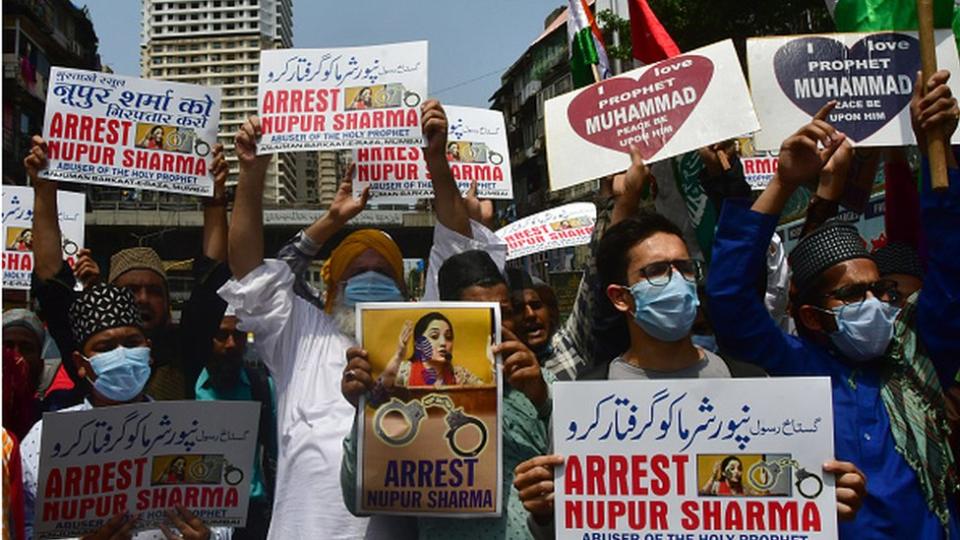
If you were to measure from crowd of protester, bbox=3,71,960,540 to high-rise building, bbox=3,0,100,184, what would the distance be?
3887 cm

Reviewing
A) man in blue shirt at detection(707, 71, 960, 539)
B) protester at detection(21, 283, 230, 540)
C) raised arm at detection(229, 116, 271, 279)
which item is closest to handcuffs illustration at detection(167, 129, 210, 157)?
raised arm at detection(229, 116, 271, 279)

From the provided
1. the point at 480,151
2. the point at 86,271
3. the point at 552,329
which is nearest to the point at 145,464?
the point at 552,329

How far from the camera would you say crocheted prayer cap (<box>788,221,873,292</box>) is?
313 centimetres

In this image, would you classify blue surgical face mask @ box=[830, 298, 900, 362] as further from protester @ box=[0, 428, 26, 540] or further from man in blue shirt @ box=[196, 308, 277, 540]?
protester @ box=[0, 428, 26, 540]

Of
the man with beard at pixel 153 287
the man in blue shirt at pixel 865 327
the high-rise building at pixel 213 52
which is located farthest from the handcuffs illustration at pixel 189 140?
the high-rise building at pixel 213 52

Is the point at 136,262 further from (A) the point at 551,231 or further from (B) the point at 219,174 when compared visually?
(A) the point at 551,231

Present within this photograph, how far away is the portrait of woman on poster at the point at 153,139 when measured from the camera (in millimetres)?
4895

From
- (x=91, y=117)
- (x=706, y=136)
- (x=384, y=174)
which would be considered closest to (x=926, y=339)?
(x=706, y=136)

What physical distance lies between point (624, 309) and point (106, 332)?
1775mm

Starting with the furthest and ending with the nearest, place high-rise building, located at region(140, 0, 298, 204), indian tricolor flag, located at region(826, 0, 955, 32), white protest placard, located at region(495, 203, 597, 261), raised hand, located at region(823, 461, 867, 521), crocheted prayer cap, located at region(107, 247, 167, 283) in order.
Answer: high-rise building, located at region(140, 0, 298, 204) → white protest placard, located at region(495, 203, 597, 261) → crocheted prayer cap, located at region(107, 247, 167, 283) → indian tricolor flag, located at region(826, 0, 955, 32) → raised hand, located at region(823, 461, 867, 521)

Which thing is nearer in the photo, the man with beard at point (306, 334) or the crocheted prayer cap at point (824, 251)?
the crocheted prayer cap at point (824, 251)

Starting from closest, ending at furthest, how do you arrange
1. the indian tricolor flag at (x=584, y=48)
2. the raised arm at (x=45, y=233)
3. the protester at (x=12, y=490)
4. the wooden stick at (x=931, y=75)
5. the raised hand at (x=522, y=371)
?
1. the protester at (x=12, y=490)
2. the raised hand at (x=522, y=371)
3. the wooden stick at (x=931, y=75)
4. the raised arm at (x=45, y=233)
5. the indian tricolor flag at (x=584, y=48)

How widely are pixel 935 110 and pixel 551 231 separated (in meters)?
4.19

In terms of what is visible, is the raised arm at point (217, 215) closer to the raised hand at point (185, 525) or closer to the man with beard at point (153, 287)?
the man with beard at point (153, 287)
